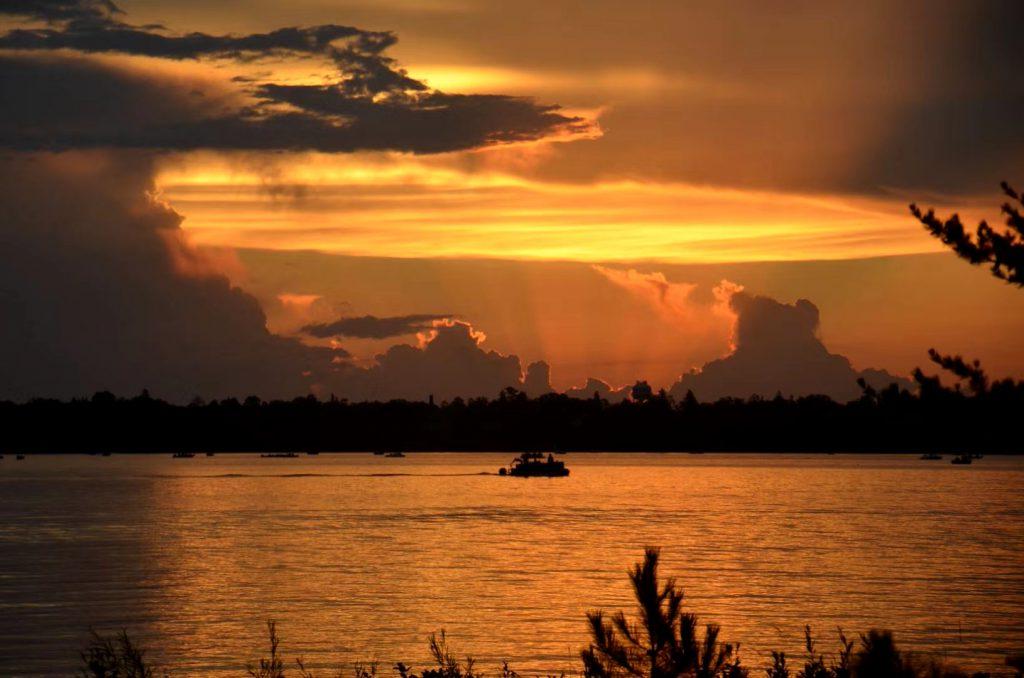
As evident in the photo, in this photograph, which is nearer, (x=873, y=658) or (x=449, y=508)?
(x=873, y=658)

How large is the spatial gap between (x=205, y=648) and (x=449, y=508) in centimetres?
9974

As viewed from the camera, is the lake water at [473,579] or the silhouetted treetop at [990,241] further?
the lake water at [473,579]

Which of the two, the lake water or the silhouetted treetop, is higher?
the silhouetted treetop

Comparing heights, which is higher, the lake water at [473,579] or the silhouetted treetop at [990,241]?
the silhouetted treetop at [990,241]

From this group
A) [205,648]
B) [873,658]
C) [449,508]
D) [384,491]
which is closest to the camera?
[873,658]

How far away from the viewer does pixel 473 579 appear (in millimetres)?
77312

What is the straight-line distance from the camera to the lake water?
53938mm

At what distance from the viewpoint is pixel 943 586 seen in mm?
75375

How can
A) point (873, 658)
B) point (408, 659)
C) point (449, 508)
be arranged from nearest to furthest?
point (873, 658), point (408, 659), point (449, 508)

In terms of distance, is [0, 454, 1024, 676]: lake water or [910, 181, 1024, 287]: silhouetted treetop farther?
[0, 454, 1024, 676]: lake water

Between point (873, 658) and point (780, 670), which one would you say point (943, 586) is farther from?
point (873, 658)

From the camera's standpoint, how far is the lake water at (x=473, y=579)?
53938 millimetres

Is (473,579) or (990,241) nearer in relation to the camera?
(990,241)

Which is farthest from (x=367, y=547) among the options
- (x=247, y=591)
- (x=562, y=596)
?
(x=562, y=596)
